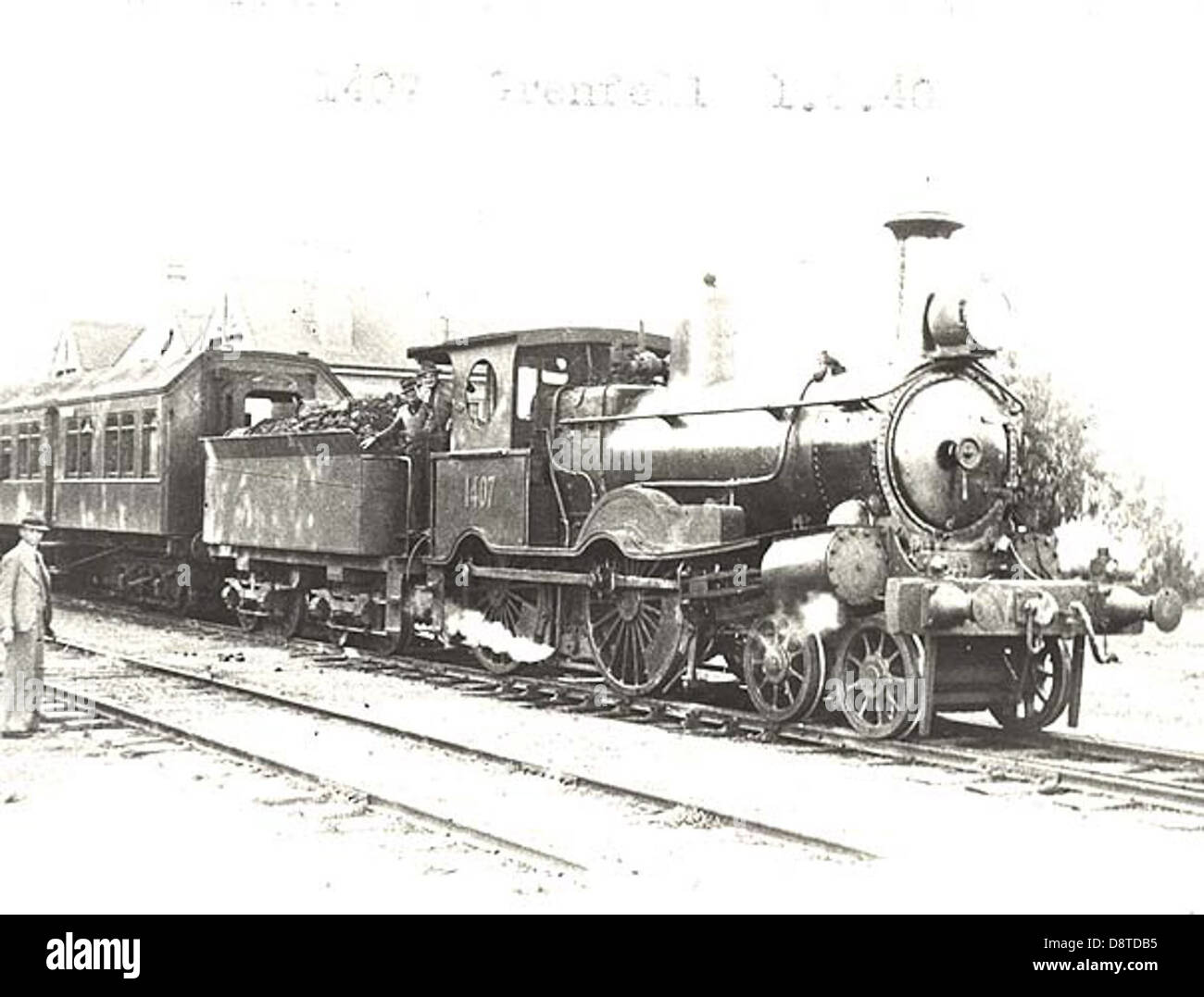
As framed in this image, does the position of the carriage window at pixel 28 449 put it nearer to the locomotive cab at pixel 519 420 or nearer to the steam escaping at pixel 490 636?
the steam escaping at pixel 490 636

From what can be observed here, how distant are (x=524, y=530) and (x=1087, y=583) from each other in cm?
453

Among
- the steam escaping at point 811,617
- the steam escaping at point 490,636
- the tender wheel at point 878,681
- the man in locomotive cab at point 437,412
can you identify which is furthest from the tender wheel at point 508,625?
the tender wheel at point 878,681

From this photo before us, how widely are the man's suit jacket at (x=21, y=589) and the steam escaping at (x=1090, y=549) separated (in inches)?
267

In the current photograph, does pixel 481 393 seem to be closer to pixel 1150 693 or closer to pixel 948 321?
pixel 948 321

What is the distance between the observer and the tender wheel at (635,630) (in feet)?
36.9

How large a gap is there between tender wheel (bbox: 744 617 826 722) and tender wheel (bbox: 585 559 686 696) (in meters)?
0.62

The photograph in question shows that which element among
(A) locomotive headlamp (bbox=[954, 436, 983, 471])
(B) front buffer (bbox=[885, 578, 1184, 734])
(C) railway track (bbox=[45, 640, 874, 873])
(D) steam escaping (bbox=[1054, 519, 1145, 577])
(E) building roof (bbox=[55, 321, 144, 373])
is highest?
(E) building roof (bbox=[55, 321, 144, 373])

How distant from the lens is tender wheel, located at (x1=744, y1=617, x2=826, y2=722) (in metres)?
10.3

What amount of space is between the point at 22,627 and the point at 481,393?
481cm

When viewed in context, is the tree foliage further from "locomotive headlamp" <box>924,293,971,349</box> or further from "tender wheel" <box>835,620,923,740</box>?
"tender wheel" <box>835,620,923,740</box>

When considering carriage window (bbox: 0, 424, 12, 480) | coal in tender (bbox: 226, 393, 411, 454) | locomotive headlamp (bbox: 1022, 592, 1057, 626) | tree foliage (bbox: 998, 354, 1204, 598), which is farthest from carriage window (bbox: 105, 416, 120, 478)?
locomotive headlamp (bbox: 1022, 592, 1057, 626)
